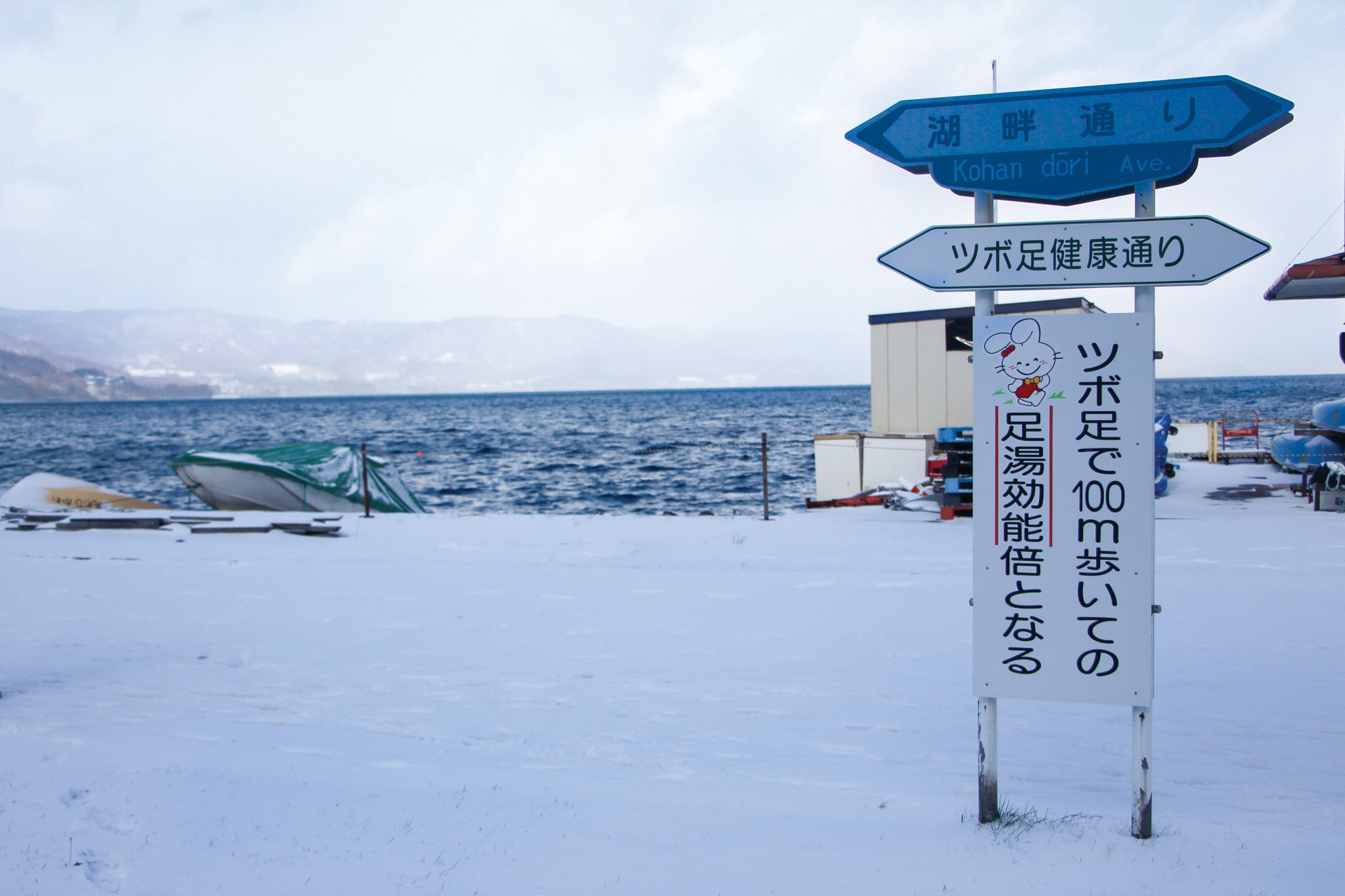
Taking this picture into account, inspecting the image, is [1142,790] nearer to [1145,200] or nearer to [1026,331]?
[1026,331]

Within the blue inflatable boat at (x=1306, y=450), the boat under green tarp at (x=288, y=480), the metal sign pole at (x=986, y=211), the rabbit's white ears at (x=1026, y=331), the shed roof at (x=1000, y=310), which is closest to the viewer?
the rabbit's white ears at (x=1026, y=331)

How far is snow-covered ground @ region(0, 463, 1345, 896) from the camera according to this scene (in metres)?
3.04

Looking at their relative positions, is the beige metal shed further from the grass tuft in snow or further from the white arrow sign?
the grass tuft in snow

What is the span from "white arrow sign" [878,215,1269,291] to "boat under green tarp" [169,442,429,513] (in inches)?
605

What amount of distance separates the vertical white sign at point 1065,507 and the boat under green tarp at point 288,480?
15.4 m

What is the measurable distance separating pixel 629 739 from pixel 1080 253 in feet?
10.4

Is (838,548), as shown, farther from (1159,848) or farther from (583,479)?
(583,479)

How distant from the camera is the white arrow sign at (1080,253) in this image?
3264 millimetres

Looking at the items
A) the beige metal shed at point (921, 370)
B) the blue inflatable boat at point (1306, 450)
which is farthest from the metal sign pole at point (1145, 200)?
the blue inflatable boat at point (1306, 450)

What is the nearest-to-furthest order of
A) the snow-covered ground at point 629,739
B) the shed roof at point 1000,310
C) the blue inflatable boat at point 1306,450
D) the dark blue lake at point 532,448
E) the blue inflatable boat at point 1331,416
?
the snow-covered ground at point 629,739 → the shed roof at point 1000,310 → the blue inflatable boat at point 1306,450 → the blue inflatable boat at point 1331,416 → the dark blue lake at point 532,448

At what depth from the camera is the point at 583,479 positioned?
31.5 meters

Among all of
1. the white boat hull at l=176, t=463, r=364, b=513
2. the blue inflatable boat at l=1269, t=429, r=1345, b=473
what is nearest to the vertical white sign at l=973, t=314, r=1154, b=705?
the white boat hull at l=176, t=463, r=364, b=513

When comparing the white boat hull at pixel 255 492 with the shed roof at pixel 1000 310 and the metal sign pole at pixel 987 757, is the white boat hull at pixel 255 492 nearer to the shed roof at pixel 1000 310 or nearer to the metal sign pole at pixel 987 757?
the shed roof at pixel 1000 310

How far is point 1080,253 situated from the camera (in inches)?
132
